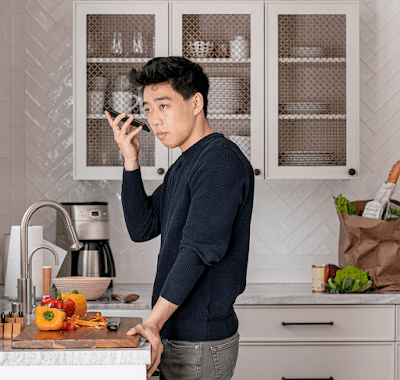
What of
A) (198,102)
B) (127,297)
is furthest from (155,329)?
(127,297)

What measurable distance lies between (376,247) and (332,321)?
1.40ft

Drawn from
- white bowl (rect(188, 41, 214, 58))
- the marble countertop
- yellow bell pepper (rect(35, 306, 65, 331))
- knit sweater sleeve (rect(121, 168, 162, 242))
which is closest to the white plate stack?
white bowl (rect(188, 41, 214, 58))

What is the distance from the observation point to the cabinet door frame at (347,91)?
105 inches

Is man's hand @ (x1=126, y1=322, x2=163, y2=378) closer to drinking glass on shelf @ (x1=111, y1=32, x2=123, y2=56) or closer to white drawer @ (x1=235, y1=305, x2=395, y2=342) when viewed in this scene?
white drawer @ (x1=235, y1=305, x2=395, y2=342)

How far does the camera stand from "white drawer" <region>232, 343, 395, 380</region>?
7.93ft

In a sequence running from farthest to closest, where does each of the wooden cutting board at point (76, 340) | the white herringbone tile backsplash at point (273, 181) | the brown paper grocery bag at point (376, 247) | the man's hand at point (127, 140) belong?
1. the white herringbone tile backsplash at point (273, 181)
2. the brown paper grocery bag at point (376, 247)
3. the man's hand at point (127, 140)
4. the wooden cutting board at point (76, 340)

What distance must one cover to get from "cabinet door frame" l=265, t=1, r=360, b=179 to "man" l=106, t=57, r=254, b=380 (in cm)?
125

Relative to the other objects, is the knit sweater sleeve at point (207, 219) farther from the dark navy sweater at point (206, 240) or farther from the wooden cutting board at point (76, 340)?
the wooden cutting board at point (76, 340)

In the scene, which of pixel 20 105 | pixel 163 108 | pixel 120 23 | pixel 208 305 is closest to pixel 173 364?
pixel 208 305

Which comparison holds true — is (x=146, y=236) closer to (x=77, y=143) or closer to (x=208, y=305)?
(x=208, y=305)

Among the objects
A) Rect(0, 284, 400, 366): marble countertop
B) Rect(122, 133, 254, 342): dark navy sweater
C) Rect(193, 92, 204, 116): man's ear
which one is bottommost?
Rect(0, 284, 400, 366): marble countertop

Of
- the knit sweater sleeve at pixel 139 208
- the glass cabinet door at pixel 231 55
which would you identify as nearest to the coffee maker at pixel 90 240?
the glass cabinet door at pixel 231 55

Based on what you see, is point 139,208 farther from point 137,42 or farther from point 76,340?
point 137,42

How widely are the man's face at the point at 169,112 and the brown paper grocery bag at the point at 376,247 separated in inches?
53.9
